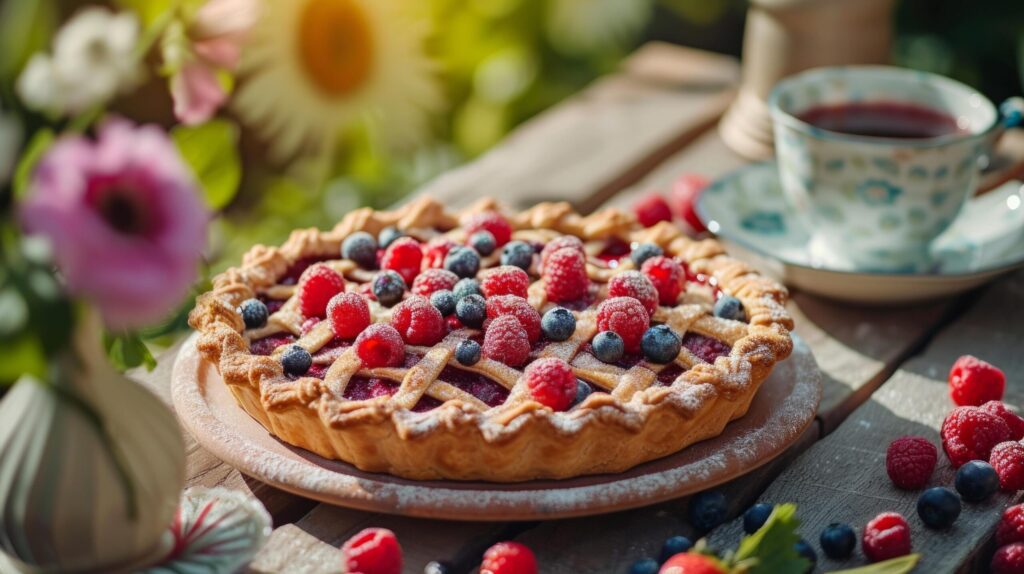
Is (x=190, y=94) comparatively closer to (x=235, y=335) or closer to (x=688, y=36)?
(x=235, y=335)

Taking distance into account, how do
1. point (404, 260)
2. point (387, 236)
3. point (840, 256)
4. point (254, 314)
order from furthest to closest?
1. point (840, 256)
2. point (387, 236)
3. point (404, 260)
4. point (254, 314)

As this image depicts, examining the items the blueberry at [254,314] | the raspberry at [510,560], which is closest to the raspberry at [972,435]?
the raspberry at [510,560]

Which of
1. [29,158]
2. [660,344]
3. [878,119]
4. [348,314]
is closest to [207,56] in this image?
[29,158]

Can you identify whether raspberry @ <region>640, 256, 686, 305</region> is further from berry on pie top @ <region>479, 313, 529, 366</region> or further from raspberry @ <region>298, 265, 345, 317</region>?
raspberry @ <region>298, 265, 345, 317</region>

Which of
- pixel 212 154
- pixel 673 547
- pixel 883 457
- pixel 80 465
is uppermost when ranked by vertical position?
pixel 212 154

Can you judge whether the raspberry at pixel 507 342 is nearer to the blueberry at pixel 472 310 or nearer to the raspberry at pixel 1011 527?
the blueberry at pixel 472 310

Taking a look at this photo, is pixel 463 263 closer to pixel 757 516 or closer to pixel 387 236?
pixel 387 236
